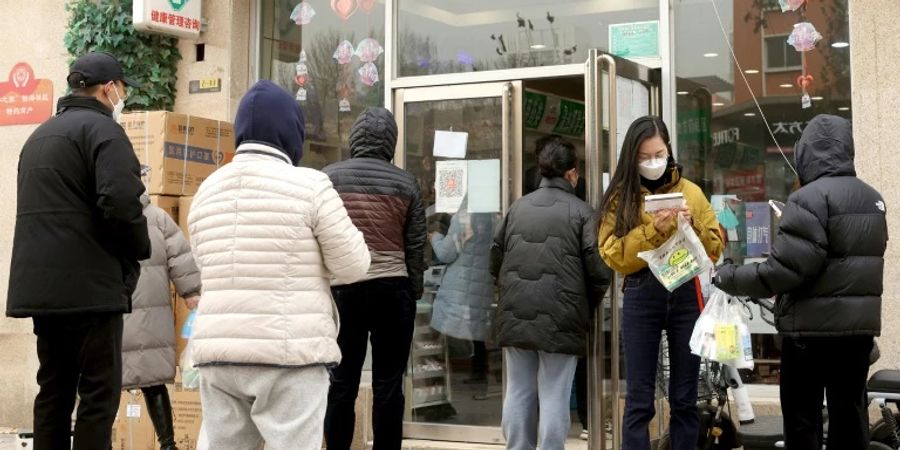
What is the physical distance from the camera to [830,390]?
15.8 feet

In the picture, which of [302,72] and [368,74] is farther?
[302,72]

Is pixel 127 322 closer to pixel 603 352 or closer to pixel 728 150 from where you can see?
pixel 603 352

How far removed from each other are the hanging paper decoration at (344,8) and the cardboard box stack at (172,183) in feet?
4.40

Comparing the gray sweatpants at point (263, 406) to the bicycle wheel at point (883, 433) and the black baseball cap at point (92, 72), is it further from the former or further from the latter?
the bicycle wheel at point (883, 433)

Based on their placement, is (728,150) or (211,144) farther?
(211,144)

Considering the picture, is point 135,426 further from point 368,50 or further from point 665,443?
point 665,443

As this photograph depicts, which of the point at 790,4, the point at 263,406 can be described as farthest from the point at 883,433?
the point at 263,406

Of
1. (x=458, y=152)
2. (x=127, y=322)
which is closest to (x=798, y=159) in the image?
(x=458, y=152)

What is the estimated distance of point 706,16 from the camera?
685 cm

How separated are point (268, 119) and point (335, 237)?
0.50 m

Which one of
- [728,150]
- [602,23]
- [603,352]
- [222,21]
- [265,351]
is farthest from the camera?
[222,21]

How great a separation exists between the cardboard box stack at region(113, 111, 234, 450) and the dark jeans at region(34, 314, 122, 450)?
2.34 m

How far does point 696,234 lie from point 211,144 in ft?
12.0

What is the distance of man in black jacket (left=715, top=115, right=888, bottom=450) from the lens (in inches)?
186
